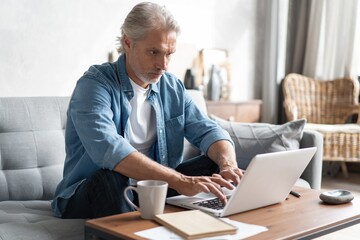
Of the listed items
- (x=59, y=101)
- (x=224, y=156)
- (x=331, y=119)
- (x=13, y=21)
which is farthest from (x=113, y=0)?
(x=331, y=119)

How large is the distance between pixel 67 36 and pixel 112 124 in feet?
4.94

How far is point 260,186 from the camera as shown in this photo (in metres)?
1.29

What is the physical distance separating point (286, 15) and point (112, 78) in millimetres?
2906

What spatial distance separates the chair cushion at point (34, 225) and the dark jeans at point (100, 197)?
4 centimetres

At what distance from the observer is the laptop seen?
1224 millimetres

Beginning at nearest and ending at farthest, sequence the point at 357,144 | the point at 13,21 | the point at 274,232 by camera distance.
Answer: the point at 274,232 < the point at 13,21 < the point at 357,144

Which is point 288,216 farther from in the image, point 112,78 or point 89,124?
point 112,78

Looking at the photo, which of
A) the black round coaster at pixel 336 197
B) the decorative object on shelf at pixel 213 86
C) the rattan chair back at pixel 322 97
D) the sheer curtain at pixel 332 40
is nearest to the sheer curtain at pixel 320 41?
the sheer curtain at pixel 332 40

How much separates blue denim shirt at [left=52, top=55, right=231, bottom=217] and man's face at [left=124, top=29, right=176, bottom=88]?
64 mm

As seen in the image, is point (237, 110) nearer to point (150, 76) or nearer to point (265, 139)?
point (265, 139)

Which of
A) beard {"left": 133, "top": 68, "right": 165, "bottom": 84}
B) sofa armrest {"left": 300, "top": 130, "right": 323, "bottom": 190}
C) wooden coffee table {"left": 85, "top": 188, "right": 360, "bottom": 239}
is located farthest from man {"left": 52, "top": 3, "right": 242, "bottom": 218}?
sofa armrest {"left": 300, "top": 130, "right": 323, "bottom": 190}

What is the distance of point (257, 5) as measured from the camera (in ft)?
13.9

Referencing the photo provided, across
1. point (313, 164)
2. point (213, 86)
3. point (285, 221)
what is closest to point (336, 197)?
point (285, 221)

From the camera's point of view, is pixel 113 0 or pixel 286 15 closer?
pixel 113 0
